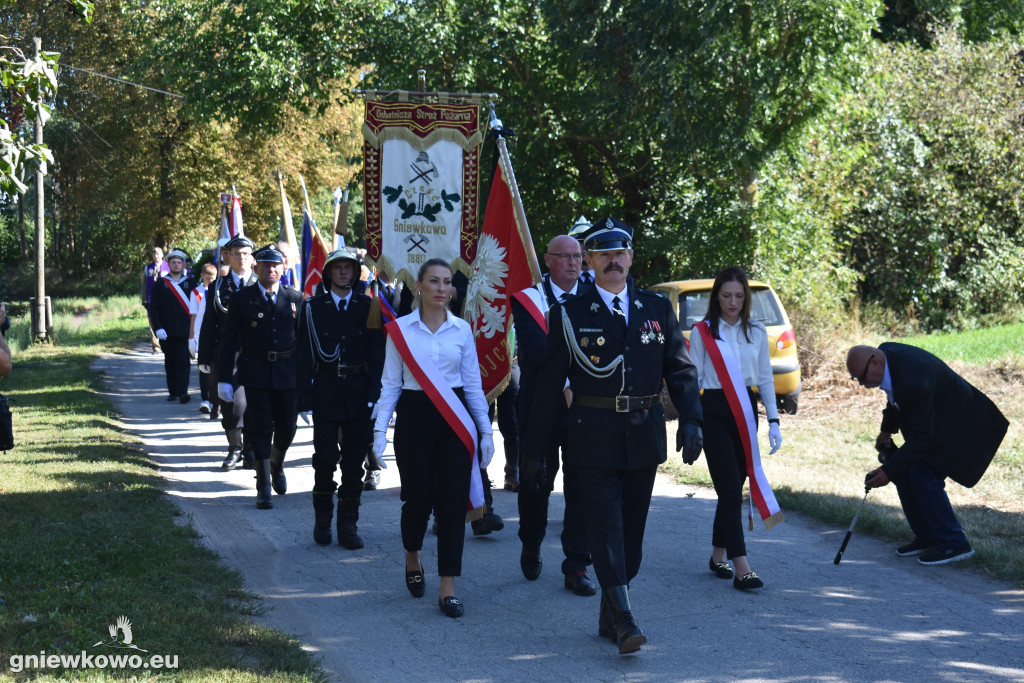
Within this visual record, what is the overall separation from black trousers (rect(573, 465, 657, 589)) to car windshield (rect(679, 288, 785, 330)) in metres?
8.22

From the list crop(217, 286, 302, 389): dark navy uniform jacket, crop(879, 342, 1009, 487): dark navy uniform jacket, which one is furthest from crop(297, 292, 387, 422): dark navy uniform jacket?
crop(879, 342, 1009, 487): dark navy uniform jacket

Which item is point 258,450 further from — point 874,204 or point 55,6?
point 55,6

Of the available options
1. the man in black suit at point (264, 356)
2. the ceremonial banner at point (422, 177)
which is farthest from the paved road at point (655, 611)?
the ceremonial banner at point (422, 177)

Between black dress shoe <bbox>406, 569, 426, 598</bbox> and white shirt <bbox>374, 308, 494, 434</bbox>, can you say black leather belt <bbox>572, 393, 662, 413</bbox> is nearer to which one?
white shirt <bbox>374, 308, 494, 434</bbox>

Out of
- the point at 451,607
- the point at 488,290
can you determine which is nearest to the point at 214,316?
the point at 488,290

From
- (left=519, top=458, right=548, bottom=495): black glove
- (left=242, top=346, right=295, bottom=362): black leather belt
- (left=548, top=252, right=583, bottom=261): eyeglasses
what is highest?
(left=548, top=252, right=583, bottom=261): eyeglasses

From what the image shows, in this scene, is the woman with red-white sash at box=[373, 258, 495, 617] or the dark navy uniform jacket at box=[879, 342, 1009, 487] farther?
the dark navy uniform jacket at box=[879, 342, 1009, 487]

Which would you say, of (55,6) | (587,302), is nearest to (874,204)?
(587,302)

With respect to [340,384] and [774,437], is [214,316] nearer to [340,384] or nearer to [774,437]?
[340,384]

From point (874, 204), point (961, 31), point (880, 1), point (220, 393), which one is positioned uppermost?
point (961, 31)

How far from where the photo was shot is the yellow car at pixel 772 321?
1311 cm

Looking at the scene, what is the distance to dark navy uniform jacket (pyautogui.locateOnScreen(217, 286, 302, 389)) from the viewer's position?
8695 mm

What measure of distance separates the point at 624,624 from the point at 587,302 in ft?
5.32

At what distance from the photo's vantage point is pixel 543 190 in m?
18.8
